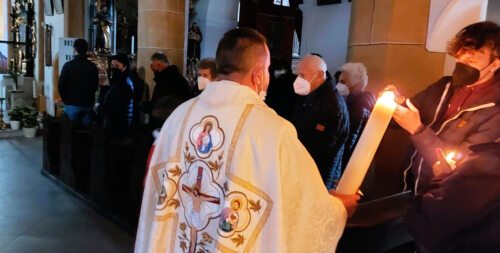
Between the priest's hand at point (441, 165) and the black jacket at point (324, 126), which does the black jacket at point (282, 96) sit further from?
the priest's hand at point (441, 165)

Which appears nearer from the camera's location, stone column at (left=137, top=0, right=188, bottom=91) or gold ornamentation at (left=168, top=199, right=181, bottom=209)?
gold ornamentation at (left=168, top=199, right=181, bottom=209)

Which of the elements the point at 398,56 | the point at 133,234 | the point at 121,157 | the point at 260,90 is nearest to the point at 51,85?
the point at 121,157

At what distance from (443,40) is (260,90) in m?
1.99

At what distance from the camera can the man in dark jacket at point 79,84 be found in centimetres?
554

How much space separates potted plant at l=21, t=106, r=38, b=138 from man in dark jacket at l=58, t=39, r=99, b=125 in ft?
11.0

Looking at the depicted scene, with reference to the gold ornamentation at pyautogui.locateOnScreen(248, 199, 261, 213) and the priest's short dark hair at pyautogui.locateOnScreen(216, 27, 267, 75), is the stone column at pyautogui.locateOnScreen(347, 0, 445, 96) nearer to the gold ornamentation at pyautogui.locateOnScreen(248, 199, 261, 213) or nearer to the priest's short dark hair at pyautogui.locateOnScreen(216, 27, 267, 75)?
the priest's short dark hair at pyautogui.locateOnScreen(216, 27, 267, 75)

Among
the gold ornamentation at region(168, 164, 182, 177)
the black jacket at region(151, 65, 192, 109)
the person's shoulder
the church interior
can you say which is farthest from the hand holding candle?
the black jacket at region(151, 65, 192, 109)

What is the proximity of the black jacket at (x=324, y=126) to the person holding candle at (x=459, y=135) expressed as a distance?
0.82 meters

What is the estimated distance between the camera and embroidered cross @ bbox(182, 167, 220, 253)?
1.54m

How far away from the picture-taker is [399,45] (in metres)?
3.01

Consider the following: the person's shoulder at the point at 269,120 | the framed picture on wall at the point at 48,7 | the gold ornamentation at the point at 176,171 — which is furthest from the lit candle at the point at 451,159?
the framed picture on wall at the point at 48,7

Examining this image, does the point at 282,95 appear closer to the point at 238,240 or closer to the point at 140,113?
the point at 140,113

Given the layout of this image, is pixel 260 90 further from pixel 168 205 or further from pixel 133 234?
pixel 133 234

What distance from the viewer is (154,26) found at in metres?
5.74
